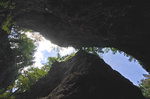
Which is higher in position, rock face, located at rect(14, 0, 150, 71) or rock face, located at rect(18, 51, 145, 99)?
rock face, located at rect(14, 0, 150, 71)

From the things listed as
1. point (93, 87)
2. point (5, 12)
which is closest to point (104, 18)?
Result: point (93, 87)

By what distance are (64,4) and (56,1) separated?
633 mm

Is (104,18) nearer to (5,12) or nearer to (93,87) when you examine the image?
(93,87)

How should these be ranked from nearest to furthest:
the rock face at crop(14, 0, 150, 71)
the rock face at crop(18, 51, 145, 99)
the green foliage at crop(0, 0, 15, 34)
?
1. the rock face at crop(18, 51, 145, 99)
2. the green foliage at crop(0, 0, 15, 34)
3. the rock face at crop(14, 0, 150, 71)

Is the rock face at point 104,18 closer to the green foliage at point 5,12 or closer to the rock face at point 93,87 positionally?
the green foliage at point 5,12

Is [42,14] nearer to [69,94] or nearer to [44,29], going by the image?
[44,29]

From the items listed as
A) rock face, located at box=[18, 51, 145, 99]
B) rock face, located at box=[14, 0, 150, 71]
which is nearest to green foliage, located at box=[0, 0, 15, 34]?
rock face, located at box=[14, 0, 150, 71]

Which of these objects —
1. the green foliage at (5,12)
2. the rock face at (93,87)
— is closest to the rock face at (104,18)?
the green foliage at (5,12)

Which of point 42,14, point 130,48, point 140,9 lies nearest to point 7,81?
point 42,14

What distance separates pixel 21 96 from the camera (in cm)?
746

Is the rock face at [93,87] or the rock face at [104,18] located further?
the rock face at [104,18]

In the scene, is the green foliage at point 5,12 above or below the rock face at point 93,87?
above

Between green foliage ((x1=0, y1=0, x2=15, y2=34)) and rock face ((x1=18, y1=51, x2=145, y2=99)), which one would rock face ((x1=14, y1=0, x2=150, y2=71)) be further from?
rock face ((x1=18, y1=51, x2=145, y2=99))

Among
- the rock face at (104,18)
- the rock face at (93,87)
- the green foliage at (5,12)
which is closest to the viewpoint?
the rock face at (93,87)
